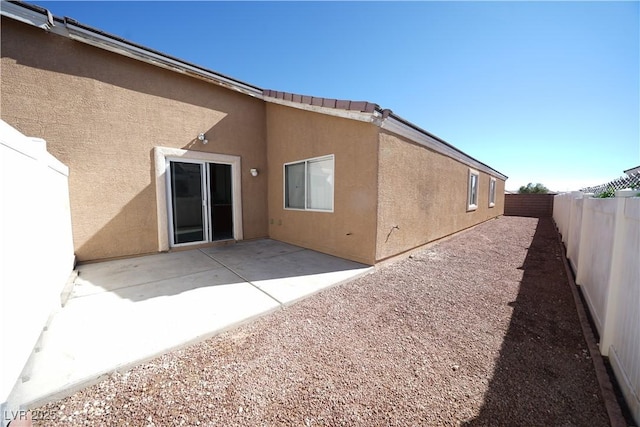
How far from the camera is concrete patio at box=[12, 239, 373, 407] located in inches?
86.7

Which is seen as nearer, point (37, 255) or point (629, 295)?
point (629, 295)

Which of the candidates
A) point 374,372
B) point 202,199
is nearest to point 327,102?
point 202,199

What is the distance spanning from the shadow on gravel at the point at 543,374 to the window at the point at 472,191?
7.63 m

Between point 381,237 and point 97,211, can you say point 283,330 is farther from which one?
point 97,211

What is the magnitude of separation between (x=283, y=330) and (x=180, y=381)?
115cm

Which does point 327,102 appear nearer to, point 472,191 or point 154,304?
point 154,304

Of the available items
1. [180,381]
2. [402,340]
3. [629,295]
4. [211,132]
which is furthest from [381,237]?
[211,132]

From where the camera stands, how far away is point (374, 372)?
89.5 inches

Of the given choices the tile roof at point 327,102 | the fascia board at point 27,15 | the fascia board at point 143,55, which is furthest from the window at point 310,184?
the fascia board at point 27,15

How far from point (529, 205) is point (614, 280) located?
2181cm

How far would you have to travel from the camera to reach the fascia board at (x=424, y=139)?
17.3ft

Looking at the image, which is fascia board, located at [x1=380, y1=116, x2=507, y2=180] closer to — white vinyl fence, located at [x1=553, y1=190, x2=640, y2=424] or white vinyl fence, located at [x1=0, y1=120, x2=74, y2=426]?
white vinyl fence, located at [x1=553, y1=190, x2=640, y2=424]

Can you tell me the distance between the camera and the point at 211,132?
22.3 feet

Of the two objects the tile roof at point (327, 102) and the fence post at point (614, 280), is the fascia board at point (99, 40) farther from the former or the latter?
the fence post at point (614, 280)
